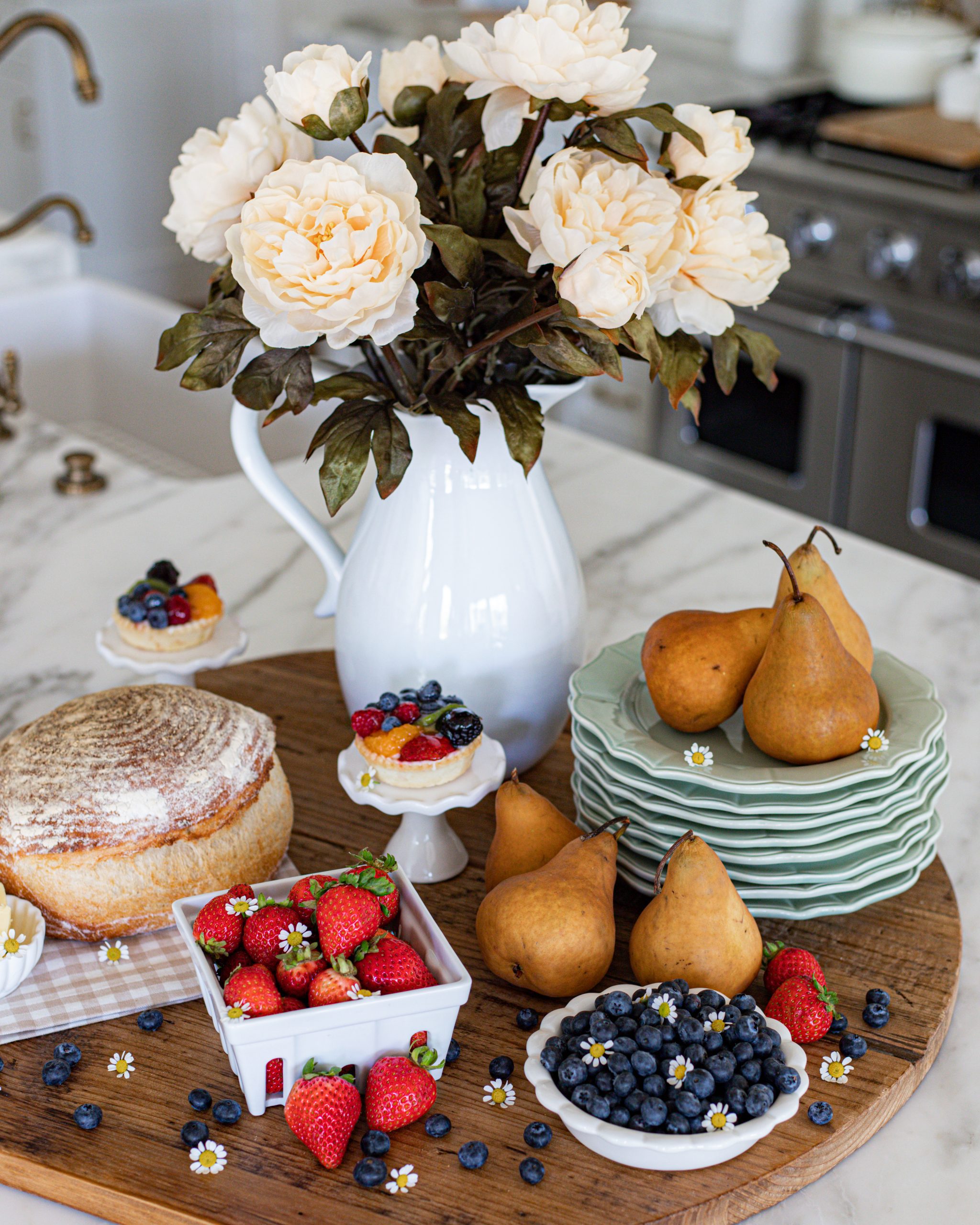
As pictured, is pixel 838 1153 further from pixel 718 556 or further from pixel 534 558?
pixel 718 556

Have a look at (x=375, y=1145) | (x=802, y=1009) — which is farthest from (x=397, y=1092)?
(x=802, y=1009)

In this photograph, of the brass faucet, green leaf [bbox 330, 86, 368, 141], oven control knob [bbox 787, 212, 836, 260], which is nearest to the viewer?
green leaf [bbox 330, 86, 368, 141]

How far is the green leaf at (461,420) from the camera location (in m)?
0.80

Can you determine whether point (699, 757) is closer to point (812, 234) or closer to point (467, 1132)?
point (467, 1132)

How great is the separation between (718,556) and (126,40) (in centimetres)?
354

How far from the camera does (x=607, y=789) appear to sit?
902 millimetres

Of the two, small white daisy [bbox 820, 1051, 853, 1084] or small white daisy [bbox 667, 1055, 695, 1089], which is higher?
small white daisy [bbox 667, 1055, 695, 1089]

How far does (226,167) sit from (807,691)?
0.48 m

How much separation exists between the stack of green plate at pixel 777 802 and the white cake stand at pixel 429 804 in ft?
0.25

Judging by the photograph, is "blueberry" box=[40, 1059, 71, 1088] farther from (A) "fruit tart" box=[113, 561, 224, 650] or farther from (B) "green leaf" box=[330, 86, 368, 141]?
(B) "green leaf" box=[330, 86, 368, 141]

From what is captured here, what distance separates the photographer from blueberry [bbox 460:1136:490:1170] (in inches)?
27.8

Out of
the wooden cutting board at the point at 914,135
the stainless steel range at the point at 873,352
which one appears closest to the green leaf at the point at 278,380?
the stainless steel range at the point at 873,352

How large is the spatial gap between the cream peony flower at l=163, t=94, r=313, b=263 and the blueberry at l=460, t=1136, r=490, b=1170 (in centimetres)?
56

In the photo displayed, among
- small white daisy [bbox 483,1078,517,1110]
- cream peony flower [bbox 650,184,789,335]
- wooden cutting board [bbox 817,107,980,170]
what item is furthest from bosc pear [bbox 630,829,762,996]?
wooden cutting board [bbox 817,107,980,170]
